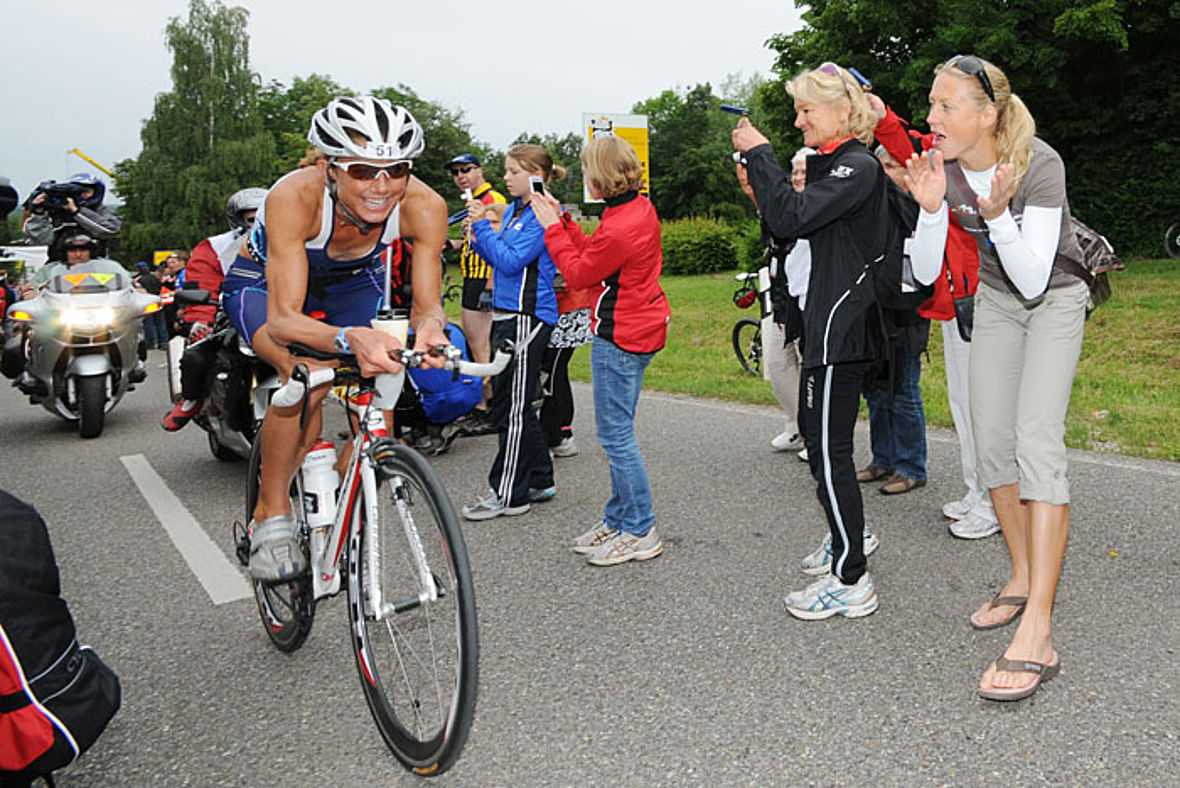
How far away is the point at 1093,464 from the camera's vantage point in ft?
19.6

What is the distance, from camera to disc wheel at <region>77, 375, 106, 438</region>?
871cm

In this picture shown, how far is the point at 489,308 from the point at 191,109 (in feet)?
199

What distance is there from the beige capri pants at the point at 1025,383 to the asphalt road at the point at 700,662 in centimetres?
67

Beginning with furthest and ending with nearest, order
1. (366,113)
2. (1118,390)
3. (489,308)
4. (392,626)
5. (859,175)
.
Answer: (1118,390), (489,308), (859,175), (366,113), (392,626)

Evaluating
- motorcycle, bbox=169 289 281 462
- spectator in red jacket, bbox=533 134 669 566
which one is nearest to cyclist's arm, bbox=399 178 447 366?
spectator in red jacket, bbox=533 134 669 566

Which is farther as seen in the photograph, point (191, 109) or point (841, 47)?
point (191, 109)

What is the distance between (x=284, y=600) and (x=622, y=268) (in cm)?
212

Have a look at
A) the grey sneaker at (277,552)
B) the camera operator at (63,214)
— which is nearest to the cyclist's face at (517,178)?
the grey sneaker at (277,552)

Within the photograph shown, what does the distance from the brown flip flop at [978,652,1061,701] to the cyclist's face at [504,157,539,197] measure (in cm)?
351

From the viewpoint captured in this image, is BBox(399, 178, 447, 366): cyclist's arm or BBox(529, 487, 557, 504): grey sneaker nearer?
BBox(399, 178, 447, 366): cyclist's arm

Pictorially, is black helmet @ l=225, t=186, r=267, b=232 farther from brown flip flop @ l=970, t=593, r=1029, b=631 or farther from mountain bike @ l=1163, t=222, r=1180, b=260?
mountain bike @ l=1163, t=222, r=1180, b=260

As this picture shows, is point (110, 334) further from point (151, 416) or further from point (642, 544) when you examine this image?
point (642, 544)

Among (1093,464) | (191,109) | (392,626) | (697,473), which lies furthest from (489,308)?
(191,109)

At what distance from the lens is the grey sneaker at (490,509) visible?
18.0 ft
